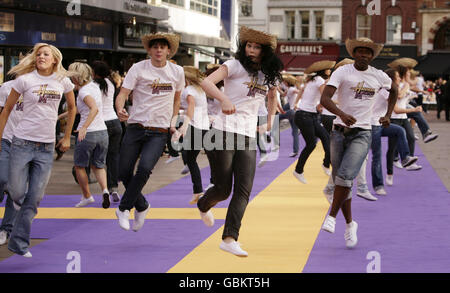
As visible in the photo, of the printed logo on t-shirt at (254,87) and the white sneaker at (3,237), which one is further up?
the printed logo on t-shirt at (254,87)

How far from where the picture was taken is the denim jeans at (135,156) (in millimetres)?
7797

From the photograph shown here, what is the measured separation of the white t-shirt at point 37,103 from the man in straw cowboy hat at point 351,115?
2576mm

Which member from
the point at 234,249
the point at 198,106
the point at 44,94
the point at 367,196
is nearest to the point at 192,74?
the point at 198,106

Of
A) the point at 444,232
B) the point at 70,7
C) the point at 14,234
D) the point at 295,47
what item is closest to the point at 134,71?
the point at 14,234

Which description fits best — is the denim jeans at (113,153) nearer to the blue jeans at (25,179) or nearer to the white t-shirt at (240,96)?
the blue jeans at (25,179)

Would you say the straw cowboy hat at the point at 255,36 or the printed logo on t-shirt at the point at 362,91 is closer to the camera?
the straw cowboy hat at the point at 255,36

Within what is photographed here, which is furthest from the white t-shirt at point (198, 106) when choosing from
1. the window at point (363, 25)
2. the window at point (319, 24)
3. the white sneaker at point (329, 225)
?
the window at point (319, 24)

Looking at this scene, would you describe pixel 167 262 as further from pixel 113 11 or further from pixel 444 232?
pixel 113 11

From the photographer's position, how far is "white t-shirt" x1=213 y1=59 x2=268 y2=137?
6.80 metres

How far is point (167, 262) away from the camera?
691 centimetres

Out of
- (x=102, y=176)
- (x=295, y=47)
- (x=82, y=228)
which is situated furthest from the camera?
(x=295, y=47)

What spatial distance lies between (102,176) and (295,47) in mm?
45689

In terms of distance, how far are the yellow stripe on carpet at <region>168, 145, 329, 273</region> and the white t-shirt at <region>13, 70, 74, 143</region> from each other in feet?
5.60

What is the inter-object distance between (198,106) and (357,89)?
3482 mm
